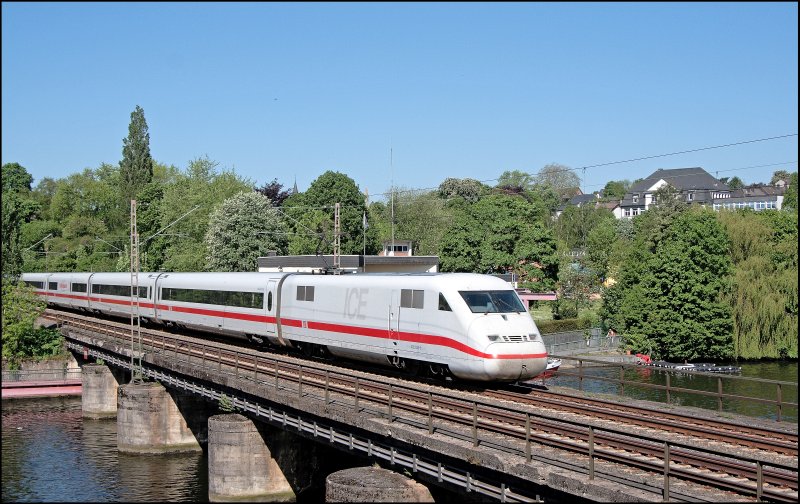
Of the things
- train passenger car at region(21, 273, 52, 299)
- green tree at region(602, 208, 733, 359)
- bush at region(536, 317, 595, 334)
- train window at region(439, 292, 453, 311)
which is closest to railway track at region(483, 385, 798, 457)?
train window at region(439, 292, 453, 311)

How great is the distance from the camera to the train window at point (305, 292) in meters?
32.4

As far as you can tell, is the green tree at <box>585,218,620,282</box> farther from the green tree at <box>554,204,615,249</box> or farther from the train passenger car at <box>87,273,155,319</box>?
the green tree at <box>554,204,615,249</box>

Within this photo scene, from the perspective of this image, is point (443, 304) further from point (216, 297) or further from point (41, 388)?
point (41, 388)

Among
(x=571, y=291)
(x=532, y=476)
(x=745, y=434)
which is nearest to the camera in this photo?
(x=532, y=476)

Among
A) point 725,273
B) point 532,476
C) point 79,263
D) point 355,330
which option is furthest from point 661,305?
point 79,263

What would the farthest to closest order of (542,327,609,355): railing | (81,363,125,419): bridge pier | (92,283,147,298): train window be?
1. (542,327,609,355): railing
2. (92,283,147,298): train window
3. (81,363,125,419): bridge pier

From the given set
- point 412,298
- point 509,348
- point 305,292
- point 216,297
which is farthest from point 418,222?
point 509,348

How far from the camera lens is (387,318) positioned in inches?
1073

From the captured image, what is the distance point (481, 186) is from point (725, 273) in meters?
113

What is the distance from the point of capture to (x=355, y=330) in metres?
29.2

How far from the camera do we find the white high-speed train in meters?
23.5

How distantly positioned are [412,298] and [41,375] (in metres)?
41.4

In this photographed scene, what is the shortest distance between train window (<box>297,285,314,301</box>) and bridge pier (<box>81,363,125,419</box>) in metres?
21.5

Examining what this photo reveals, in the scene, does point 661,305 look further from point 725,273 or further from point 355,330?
point 355,330
